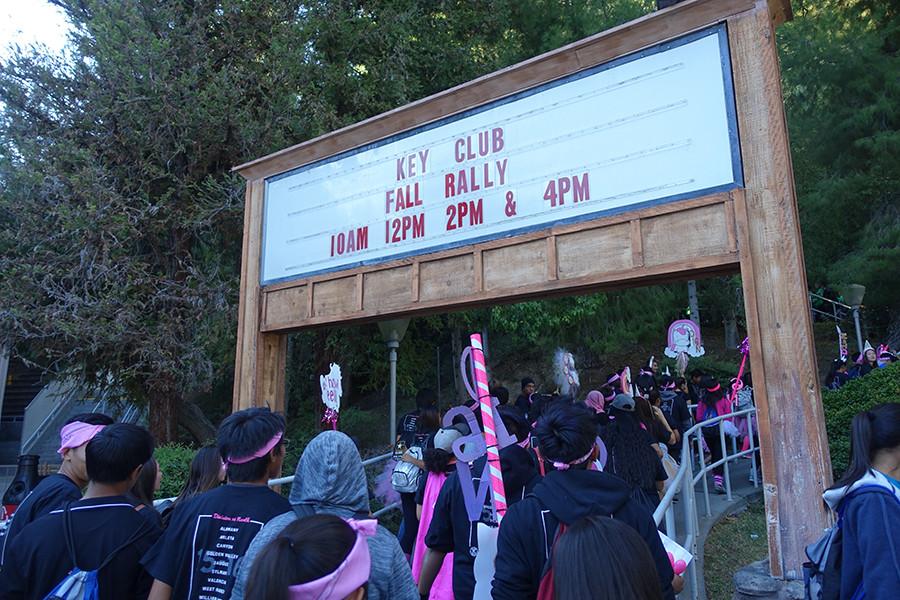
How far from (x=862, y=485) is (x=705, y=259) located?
8.58ft

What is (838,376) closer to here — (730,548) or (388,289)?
(730,548)

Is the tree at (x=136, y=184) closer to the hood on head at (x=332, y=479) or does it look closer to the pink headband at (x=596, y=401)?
the pink headband at (x=596, y=401)

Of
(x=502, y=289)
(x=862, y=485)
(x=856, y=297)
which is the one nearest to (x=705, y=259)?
(x=502, y=289)

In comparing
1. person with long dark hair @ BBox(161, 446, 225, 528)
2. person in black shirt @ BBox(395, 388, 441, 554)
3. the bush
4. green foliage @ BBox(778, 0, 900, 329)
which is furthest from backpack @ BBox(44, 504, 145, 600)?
green foliage @ BBox(778, 0, 900, 329)

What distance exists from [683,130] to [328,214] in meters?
3.96

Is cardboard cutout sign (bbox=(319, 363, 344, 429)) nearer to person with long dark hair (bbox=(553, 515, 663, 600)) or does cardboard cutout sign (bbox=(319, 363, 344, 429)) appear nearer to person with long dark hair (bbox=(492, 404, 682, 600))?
person with long dark hair (bbox=(492, 404, 682, 600))

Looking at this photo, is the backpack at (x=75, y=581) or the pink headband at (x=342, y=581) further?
the backpack at (x=75, y=581)

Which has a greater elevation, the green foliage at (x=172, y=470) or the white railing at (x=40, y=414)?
the white railing at (x=40, y=414)

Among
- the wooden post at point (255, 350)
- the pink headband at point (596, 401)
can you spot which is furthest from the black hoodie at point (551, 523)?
the wooden post at point (255, 350)

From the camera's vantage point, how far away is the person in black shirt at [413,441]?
551 centimetres

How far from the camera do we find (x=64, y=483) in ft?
11.0

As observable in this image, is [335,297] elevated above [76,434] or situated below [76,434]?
above

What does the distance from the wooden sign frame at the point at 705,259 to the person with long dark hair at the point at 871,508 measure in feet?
5.41

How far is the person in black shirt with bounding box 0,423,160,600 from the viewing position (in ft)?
8.99
